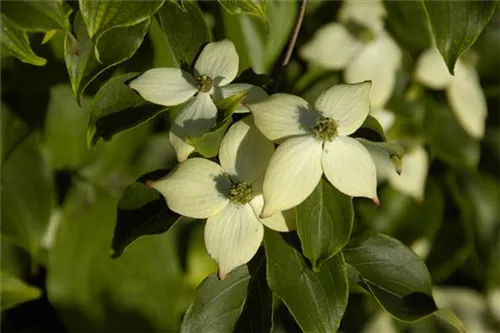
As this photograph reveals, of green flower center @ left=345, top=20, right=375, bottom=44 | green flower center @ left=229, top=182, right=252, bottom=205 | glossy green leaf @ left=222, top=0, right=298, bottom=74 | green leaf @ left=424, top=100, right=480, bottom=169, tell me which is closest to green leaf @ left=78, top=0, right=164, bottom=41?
green flower center @ left=229, top=182, right=252, bottom=205

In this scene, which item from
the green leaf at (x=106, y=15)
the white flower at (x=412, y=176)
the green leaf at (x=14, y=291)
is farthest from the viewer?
the white flower at (x=412, y=176)

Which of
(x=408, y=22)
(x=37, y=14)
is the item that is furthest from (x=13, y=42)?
(x=408, y=22)

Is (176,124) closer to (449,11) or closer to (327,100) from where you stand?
(327,100)

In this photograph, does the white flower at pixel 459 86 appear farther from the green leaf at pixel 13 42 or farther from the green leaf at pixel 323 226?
the green leaf at pixel 13 42

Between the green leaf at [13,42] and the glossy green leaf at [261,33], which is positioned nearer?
the green leaf at [13,42]

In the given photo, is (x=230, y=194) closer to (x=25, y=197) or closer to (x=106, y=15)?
(x=106, y=15)

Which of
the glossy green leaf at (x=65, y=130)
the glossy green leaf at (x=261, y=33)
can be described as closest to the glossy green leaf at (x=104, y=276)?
the glossy green leaf at (x=65, y=130)
